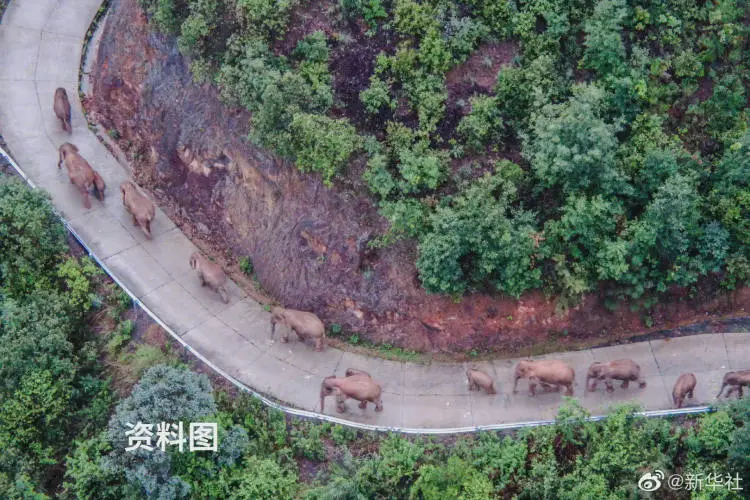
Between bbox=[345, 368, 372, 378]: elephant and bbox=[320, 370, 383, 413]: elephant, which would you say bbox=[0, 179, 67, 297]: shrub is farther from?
bbox=[345, 368, 372, 378]: elephant

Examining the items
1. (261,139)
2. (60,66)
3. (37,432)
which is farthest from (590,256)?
(60,66)

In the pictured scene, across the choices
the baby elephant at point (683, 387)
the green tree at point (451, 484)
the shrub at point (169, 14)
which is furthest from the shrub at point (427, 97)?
the baby elephant at point (683, 387)

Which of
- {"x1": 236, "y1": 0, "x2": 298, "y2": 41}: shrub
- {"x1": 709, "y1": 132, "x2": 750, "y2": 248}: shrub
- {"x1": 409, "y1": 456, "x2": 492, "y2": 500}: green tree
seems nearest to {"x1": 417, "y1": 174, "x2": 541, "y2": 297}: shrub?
{"x1": 409, "y1": 456, "x2": 492, "y2": 500}: green tree

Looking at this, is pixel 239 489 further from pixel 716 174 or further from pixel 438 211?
pixel 716 174

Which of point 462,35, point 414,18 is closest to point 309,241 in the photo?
point 414,18

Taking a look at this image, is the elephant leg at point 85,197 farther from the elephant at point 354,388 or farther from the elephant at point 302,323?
the elephant at point 354,388
